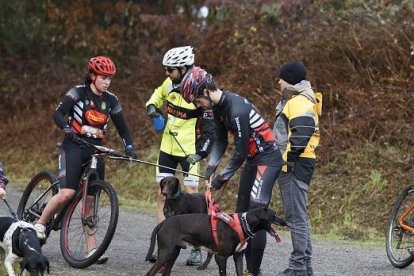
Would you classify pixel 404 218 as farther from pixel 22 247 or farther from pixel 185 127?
pixel 22 247

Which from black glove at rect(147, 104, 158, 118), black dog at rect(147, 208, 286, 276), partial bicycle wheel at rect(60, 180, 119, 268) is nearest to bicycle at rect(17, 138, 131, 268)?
partial bicycle wheel at rect(60, 180, 119, 268)

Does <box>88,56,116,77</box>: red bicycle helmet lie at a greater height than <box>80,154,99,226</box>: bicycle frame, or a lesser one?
greater

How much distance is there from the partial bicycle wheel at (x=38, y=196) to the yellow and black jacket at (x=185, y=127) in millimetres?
1329

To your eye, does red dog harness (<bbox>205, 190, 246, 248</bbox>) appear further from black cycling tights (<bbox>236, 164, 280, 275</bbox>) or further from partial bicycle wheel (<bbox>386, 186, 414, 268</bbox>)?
partial bicycle wheel (<bbox>386, 186, 414, 268</bbox>)

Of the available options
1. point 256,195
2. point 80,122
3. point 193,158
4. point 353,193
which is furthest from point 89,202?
point 353,193

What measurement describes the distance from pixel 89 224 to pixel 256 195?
192 cm

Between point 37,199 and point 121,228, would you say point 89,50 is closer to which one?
point 121,228

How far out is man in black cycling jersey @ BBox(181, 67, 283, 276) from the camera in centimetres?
788

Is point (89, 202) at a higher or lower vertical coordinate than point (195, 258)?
higher

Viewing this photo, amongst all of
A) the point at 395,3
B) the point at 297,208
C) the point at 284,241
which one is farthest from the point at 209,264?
the point at 395,3

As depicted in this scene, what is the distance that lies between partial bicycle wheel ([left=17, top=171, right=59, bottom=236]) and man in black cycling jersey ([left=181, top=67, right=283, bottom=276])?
2314mm

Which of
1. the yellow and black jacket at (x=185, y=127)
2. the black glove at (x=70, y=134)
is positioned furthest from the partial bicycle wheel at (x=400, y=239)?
the black glove at (x=70, y=134)

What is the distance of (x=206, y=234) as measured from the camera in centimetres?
769

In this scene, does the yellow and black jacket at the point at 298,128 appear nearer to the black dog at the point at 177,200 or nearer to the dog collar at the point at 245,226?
the dog collar at the point at 245,226
